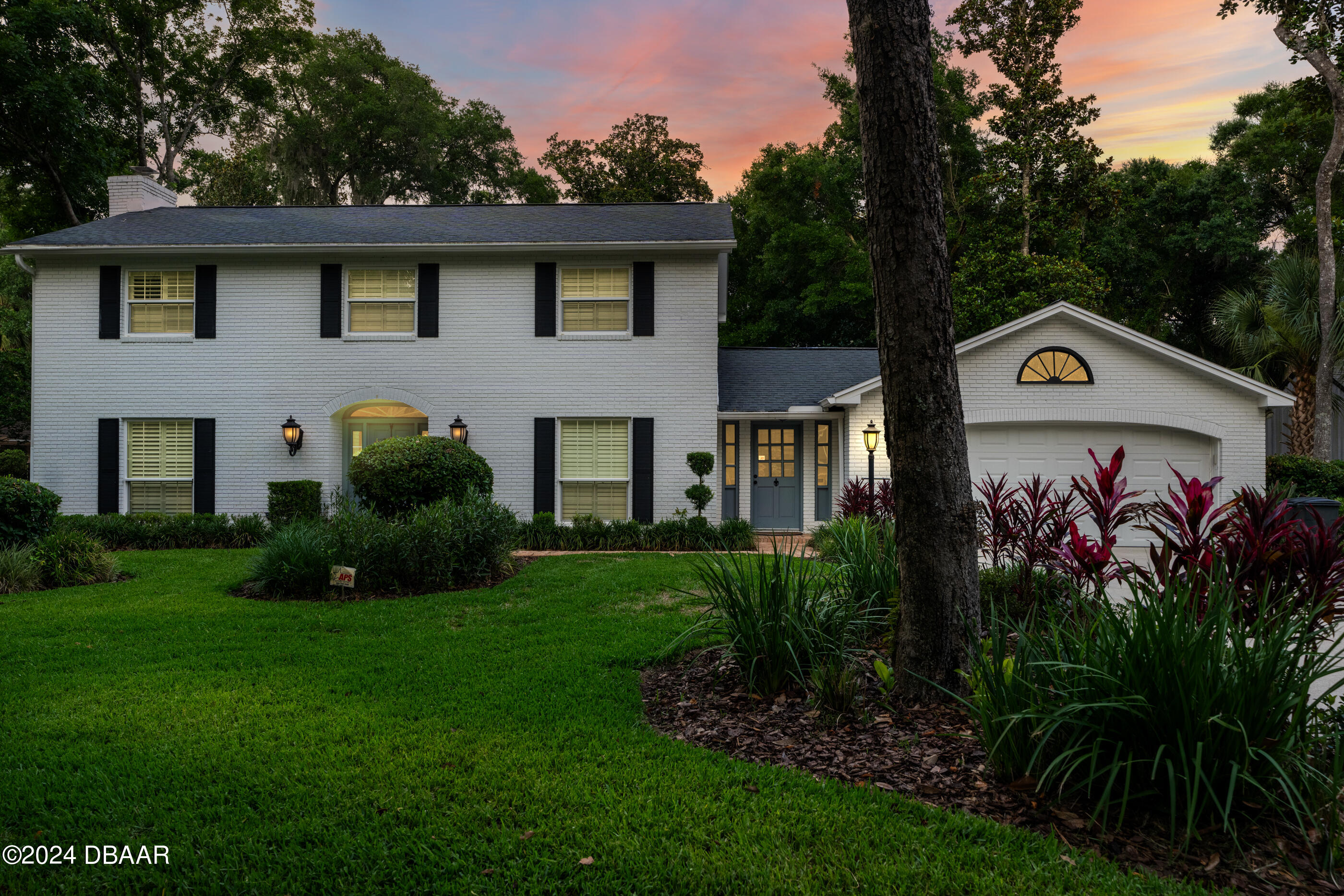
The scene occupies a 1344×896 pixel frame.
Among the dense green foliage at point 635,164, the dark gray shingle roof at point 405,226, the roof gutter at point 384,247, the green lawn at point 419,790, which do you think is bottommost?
the green lawn at point 419,790

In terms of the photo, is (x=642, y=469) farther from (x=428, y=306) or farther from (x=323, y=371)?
(x=323, y=371)

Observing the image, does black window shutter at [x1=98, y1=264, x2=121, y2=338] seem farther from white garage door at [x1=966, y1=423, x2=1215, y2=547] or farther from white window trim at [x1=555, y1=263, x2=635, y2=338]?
white garage door at [x1=966, y1=423, x2=1215, y2=547]

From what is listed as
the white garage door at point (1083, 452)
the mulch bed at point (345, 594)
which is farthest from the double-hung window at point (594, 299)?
the white garage door at point (1083, 452)

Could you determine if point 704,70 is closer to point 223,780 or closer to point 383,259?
point 383,259

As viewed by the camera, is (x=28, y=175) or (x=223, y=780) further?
(x=28, y=175)

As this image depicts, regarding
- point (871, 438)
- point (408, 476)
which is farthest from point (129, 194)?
point (871, 438)

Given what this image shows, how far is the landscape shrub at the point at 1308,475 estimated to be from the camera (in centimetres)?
1146

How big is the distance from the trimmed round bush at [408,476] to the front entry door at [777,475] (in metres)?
5.63

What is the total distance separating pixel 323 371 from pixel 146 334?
314 cm

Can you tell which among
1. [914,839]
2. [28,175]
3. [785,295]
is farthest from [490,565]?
[28,175]

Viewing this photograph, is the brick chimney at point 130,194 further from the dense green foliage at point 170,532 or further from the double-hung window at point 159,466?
the dense green foliage at point 170,532

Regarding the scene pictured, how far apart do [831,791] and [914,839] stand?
1.45 ft

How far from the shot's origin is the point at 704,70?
1329 centimetres

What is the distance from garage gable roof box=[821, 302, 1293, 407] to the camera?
36.0 feet
